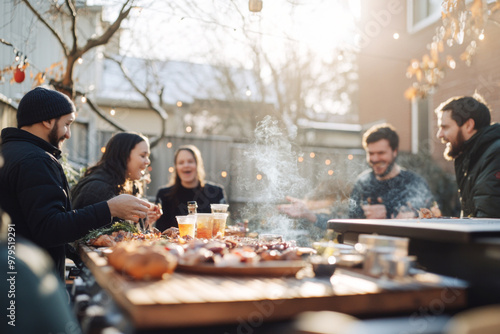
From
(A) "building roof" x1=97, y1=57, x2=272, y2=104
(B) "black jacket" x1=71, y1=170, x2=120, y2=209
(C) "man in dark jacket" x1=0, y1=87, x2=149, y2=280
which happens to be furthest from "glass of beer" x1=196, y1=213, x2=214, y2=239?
(A) "building roof" x1=97, y1=57, x2=272, y2=104

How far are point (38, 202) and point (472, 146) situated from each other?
11.1ft

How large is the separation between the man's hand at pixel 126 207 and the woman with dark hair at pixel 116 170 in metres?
1.08

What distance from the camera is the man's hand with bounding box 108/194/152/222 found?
2572mm

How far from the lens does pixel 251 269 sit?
1.77 meters

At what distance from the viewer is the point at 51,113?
2.72 metres

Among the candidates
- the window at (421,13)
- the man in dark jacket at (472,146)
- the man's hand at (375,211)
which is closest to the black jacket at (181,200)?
the man's hand at (375,211)

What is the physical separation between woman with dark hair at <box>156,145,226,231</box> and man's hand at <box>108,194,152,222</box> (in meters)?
2.74

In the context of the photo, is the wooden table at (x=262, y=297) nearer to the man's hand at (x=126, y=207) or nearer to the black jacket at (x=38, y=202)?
the black jacket at (x=38, y=202)

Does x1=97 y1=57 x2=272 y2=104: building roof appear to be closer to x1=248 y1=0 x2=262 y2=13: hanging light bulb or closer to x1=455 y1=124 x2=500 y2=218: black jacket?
x1=248 y1=0 x2=262 y2=13: hanging light bulb

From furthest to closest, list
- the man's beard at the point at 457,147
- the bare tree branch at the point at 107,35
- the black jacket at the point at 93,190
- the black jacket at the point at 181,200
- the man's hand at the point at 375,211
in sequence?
1. the black jacket at the point at 181,200
2. the bare tree branch at the point at 107,35
3. the man's hand at the point at 375,211
4. the man's beard at the point at 457,147
5. the black jacket at the point at 93,190

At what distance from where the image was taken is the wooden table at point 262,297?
134 centimetres

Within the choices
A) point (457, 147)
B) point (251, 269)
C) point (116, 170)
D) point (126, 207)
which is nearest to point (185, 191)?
point (116, 170)

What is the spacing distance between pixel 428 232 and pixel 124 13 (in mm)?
4250

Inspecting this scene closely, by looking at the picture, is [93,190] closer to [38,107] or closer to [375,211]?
[38,107]
